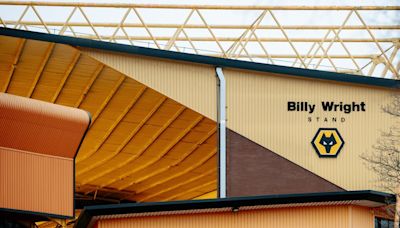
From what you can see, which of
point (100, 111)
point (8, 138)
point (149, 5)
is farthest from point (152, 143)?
point (8, 138)

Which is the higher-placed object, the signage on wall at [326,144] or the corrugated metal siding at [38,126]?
the signage on wall at [326,144]

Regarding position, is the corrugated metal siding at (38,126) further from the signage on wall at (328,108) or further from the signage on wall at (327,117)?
the signage on wall at (327,117)

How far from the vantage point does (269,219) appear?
5769cm

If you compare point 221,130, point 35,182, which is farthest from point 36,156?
point 221,130

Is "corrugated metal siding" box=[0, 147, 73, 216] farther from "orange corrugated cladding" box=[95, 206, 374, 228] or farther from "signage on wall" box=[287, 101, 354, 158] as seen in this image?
"signage on wall" box=[287, 101, 354, 158]

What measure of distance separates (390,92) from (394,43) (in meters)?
6.44

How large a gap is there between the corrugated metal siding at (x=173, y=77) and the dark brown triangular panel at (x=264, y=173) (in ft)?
8.01

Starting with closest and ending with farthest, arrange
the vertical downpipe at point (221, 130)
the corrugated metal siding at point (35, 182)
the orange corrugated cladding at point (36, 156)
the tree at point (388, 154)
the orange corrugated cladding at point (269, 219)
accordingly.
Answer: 1. the orange corrugated cladding at point (269, 219)
2. the corrugated metal siding at point (35, 182)
3. the orange corrugated cladding at point (36, 156)
4. the tree at point (388, 154)
5. the vertical downpipe at point (221, 130)

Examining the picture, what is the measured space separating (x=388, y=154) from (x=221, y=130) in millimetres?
9688

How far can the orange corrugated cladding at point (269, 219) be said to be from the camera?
56.2 metres

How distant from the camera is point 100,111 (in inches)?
3152

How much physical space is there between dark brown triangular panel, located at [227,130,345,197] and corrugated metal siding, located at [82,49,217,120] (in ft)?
8.01

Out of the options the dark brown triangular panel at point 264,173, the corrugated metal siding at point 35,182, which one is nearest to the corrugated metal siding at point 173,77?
the dark brown triangular panel at point 264,173

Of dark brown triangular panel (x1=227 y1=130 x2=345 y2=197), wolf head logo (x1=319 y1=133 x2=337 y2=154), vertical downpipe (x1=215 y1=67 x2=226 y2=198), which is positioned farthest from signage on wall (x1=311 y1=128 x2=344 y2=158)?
vertical downpipe (x1=215 y1=67 x2=226 y2=198)
